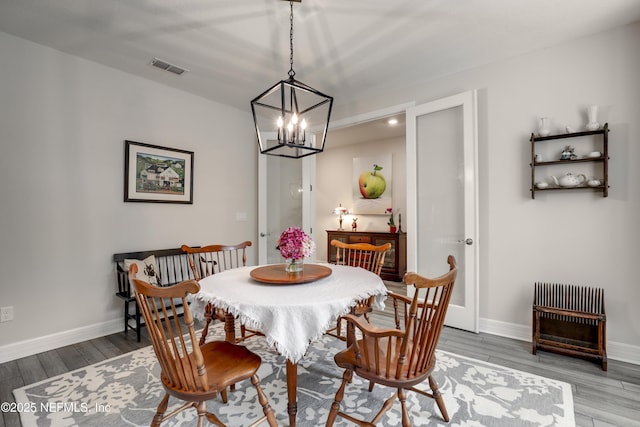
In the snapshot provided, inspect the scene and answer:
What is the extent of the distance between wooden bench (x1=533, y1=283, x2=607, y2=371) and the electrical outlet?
4324 millimetres

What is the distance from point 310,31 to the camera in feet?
8.19

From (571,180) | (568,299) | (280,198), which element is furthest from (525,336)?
(280,198)

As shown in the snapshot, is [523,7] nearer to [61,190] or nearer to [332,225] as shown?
[61,190]

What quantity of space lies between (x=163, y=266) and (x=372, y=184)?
12.9 ft

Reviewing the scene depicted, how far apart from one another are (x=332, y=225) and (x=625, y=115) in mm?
4897

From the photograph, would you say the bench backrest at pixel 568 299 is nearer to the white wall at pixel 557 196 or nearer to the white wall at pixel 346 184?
the white wall at pixel 557 196

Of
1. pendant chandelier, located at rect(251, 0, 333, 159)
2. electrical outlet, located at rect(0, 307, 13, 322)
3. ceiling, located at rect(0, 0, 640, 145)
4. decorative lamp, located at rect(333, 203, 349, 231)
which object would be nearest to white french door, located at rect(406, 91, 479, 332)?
ceiling, located at rect(0, 0, 640, 145)

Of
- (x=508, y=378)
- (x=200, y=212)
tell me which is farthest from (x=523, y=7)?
(x=200, y=212)

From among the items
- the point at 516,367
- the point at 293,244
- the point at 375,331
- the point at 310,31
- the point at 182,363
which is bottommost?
the point at 516,367

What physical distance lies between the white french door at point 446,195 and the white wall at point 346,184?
227 centimetres

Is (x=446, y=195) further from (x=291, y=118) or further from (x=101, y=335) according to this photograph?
(x=101, y=335)

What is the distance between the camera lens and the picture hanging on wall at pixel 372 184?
5855mm

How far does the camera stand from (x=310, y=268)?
7.61 feet

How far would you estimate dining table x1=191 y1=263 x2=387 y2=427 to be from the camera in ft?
4.89
